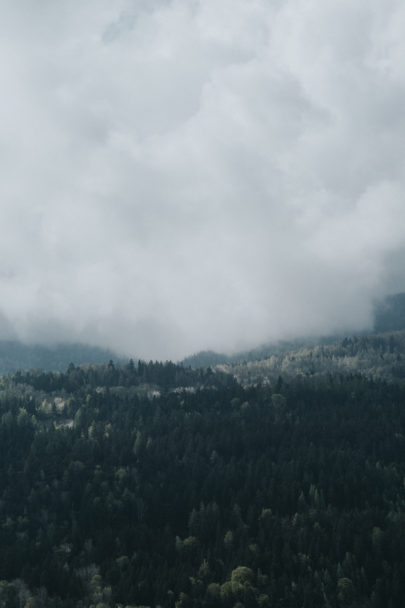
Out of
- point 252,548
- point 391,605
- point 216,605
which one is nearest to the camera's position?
A: point 391,605

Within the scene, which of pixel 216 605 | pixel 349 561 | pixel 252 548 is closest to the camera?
pixel 216 605

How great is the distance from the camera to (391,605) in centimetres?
15262

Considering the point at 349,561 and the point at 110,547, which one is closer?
the point at 349,561

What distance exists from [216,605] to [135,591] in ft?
85.8

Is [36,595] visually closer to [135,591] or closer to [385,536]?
[135,591]

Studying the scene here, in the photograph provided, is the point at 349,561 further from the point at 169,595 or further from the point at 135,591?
the point at 135,591

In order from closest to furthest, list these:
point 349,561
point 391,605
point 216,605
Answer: point 391,605 → point 216,605 → point 349,561

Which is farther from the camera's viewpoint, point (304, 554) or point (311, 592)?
point (304, 554)

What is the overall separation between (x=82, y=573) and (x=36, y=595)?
60.8 feet

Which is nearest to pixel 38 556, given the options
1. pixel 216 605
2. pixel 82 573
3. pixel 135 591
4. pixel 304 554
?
pixel 82 573

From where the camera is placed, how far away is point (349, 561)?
17475 centimetres

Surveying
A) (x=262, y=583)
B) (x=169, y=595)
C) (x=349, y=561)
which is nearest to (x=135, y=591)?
(x=169, y=595)

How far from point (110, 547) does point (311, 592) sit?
79.3 m

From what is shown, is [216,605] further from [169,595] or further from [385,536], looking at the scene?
[385,536]
